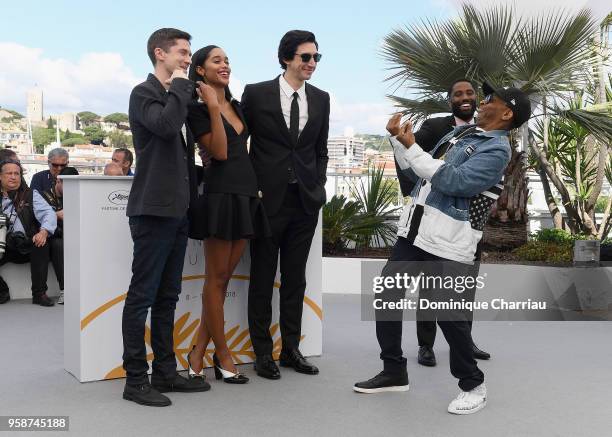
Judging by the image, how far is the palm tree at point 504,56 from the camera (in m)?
7.92

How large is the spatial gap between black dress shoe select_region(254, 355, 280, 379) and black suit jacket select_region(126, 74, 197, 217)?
3.63ft

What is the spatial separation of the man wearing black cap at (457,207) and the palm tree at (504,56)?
4.75m

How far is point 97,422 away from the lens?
321 cm

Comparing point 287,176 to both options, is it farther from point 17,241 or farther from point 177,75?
point 17,241

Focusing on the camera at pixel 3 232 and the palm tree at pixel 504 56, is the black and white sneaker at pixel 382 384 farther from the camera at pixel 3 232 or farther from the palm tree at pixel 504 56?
the palm tree at pixel 504 56

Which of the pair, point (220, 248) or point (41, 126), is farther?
point (41, 126)

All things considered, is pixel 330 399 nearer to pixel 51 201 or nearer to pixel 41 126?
Result: pixel 51 201

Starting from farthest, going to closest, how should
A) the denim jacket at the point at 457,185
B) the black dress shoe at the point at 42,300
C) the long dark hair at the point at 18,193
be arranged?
the long dark hair at the point at 18,193
the black dress shoe at the point at 42,300
the denim jacket at the point at 457,185

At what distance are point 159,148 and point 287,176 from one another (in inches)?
34.2

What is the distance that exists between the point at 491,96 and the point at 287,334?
5.83 feet

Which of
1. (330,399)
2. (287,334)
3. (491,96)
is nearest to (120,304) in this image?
(287,334)

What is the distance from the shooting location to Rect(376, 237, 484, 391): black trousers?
11.2ft

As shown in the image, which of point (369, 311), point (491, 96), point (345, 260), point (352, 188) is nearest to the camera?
point (491, 96)

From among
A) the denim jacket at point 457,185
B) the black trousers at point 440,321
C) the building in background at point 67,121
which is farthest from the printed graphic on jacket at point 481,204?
the building in background at point 67,121
